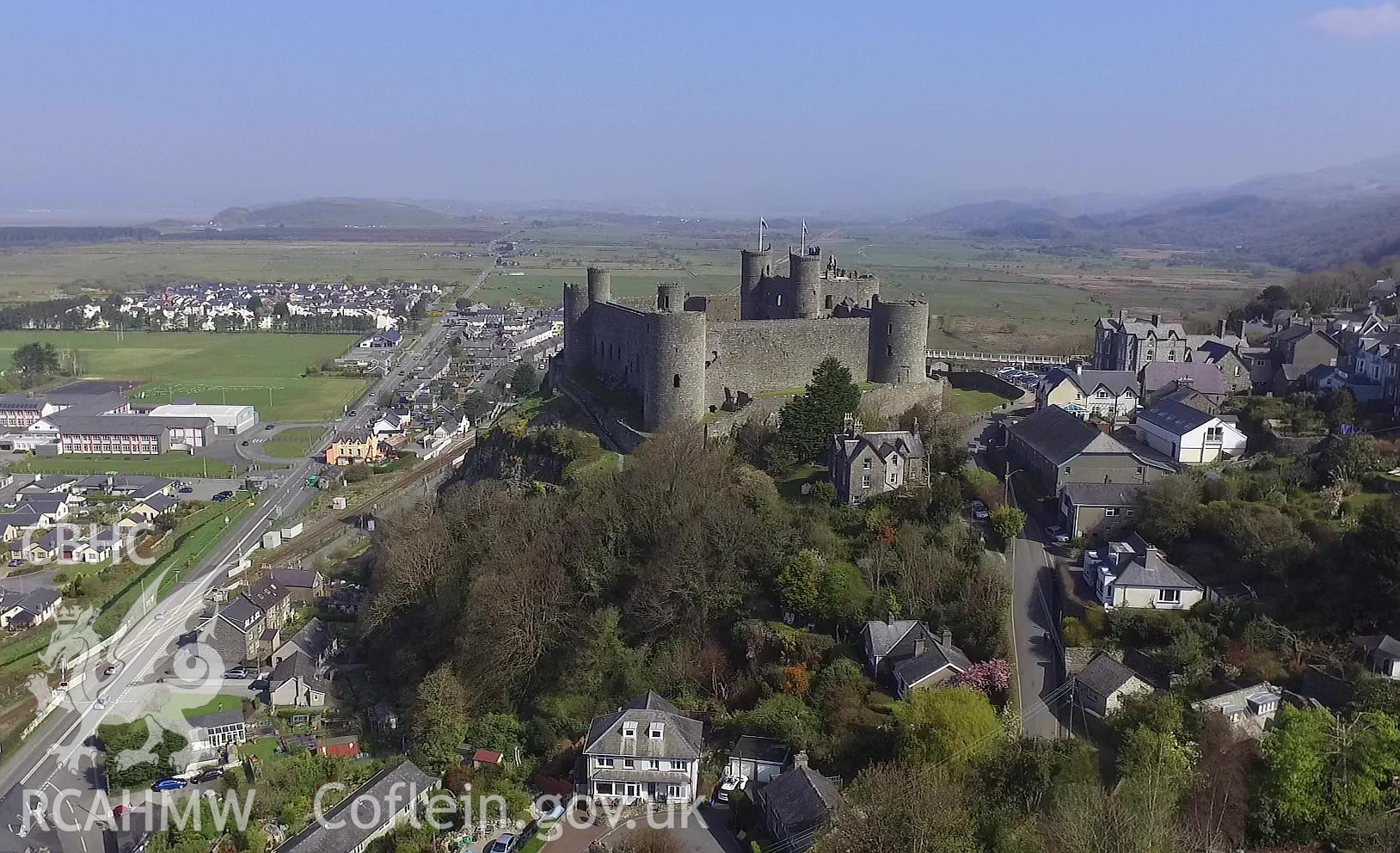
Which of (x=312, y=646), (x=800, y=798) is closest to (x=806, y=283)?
(x=312, y=646)

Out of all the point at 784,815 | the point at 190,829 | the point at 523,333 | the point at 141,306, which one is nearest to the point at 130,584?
the point at 190,829

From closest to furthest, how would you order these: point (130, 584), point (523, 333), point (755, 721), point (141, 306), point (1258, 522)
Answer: point (755, 721), point (1258, 522), point (130, 584), point (523, 333), point (141, 306)

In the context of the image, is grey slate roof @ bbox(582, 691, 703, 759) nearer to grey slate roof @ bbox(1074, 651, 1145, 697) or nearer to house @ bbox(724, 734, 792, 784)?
house @ bbox(724, 734, 792, 784)

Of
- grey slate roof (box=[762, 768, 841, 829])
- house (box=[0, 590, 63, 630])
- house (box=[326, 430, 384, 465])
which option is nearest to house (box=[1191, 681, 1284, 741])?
grey slate roof (box=[762, 768, 841, 829])

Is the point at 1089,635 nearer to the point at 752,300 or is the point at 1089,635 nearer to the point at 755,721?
the point at 755,721

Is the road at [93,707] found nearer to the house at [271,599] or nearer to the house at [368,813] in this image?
the house at [271,599]
